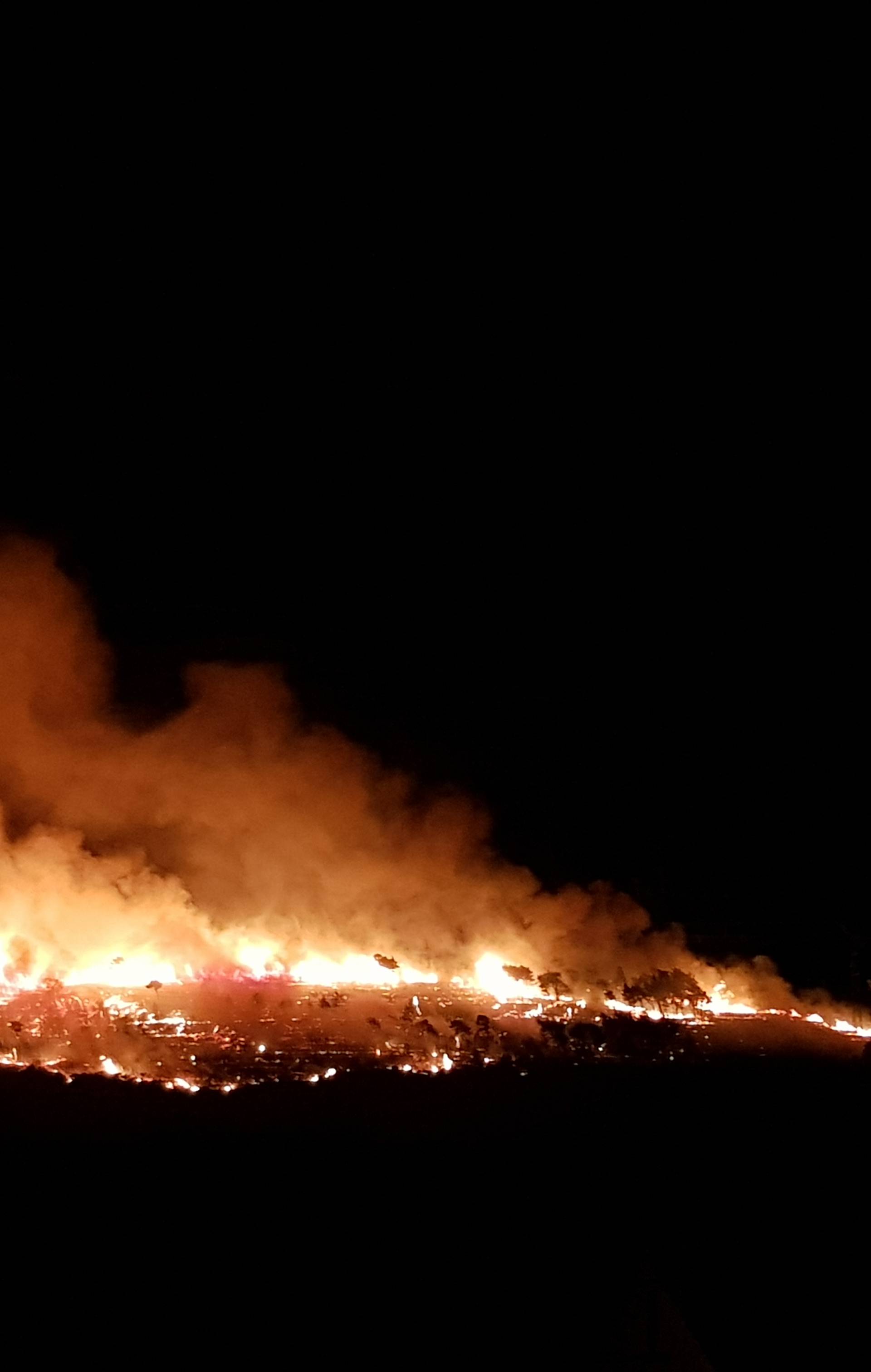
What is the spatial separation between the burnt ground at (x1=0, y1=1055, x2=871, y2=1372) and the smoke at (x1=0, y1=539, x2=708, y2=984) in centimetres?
436

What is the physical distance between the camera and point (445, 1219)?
6.72 meters

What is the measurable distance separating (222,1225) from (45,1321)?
121 cm

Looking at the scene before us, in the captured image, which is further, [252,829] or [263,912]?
[252,829]

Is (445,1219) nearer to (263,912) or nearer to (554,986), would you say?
(554,986)

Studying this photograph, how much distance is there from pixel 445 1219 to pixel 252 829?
894cm

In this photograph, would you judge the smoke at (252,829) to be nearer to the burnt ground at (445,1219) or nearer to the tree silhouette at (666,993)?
the tree silhouette at (666,993)

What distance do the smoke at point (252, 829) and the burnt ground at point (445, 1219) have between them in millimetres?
4360

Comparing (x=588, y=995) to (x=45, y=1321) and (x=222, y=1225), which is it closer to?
(x=222, y=1225)

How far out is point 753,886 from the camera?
23.8 metres

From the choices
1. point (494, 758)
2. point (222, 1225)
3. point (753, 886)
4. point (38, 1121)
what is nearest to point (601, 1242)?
point (222, 1225)

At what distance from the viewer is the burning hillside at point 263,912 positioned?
10578 mm

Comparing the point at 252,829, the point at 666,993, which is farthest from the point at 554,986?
the point at 252,829

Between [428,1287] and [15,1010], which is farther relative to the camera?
[15,1010]

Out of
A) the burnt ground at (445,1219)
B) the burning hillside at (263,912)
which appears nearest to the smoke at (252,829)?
the burning hillside at (263,912)
